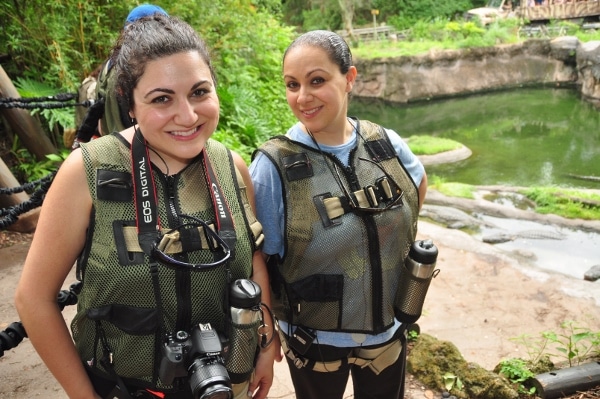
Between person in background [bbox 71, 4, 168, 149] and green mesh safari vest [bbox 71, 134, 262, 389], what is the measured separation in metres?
0.99

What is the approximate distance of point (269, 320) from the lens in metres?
1.81

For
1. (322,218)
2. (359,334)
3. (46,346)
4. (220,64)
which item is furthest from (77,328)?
(220,64)

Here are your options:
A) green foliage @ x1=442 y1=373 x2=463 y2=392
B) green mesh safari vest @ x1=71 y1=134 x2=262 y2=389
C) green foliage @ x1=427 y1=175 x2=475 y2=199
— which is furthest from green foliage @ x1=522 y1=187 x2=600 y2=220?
green mesh safari vest @ x1=71 y1=134 x2=262 y2=389

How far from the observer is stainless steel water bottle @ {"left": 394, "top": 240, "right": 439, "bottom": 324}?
1.98m

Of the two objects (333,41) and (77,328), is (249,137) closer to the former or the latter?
(333,41)

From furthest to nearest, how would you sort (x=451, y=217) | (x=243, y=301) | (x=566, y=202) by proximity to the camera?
(x=566, y=202)
(x=451, y=217)
(x=243, y=301)

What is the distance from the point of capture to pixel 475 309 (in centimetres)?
488

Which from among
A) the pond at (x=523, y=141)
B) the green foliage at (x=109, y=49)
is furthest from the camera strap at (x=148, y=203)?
the pond at (x=523, y=141)

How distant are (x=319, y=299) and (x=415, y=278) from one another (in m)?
0.36

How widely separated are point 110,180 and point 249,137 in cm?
545

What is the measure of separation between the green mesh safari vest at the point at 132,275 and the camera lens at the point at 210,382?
136 millimetres

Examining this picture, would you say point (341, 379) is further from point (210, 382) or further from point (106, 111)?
point (106, 111)

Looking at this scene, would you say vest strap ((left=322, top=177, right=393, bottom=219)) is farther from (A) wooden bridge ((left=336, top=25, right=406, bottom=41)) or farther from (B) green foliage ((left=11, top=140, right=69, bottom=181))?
(A) wooden bridge ((left=336, top=25, right=406, bottom=41))

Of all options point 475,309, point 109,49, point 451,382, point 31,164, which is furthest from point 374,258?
point 109,49
